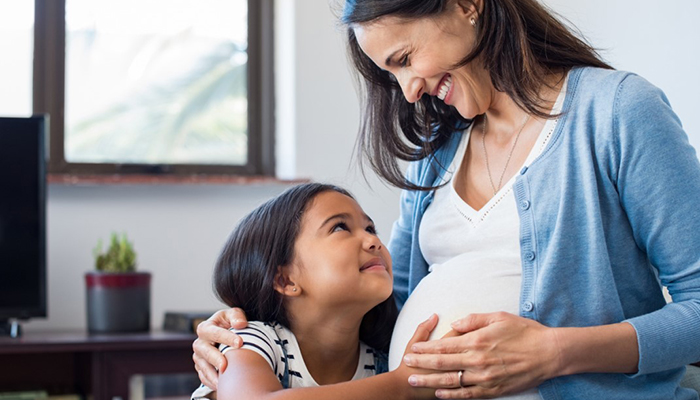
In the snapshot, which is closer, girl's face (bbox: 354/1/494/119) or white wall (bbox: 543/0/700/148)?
girl's face (bbox: 354/1/494/119)

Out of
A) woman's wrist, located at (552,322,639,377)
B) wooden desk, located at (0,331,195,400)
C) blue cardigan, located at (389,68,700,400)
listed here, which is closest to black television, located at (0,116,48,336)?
wooden desk, located at (0,331,195,400)

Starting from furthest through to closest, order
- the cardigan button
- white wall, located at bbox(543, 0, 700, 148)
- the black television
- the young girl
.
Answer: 1. the black television
2. white wall, located at bbox(543, 0, 700, 148)
3. the young girl
4. the cardigan button

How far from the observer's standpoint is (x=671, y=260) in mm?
1133

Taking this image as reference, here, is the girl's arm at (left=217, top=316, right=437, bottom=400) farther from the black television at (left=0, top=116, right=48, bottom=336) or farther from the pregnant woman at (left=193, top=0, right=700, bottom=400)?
the black television at (left=0, top=116, right=48, bottom=336)

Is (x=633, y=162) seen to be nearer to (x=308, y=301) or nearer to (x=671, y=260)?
(x=671, y=260)

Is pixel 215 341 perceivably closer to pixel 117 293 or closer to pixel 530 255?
pixel 530 255

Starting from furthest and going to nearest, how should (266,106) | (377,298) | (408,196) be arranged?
(266,106) < (408,196) < (377,298)

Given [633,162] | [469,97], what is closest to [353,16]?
[469,97]

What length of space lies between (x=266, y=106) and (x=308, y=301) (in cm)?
177

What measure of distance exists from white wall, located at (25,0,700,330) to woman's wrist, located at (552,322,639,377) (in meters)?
1.44

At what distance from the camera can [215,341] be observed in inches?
49.6

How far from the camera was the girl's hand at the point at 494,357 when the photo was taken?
3.52 feet

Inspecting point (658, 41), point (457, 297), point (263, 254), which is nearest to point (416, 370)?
point (457, 297)

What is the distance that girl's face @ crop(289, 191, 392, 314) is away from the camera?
1300mm
